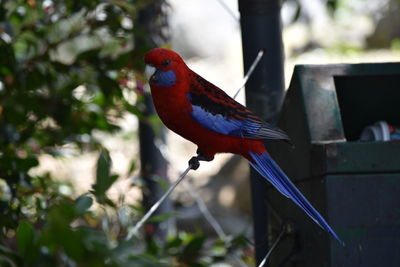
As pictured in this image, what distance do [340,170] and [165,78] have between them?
517 millimetres

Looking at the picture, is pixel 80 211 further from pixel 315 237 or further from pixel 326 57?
pixel 326 57

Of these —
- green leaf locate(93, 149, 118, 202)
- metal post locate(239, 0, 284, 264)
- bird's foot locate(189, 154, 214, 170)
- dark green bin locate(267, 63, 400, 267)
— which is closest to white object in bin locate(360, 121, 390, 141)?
dark green bin locate(267, 63, 400, 267)

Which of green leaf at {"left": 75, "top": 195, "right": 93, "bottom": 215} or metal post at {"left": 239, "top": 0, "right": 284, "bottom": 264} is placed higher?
metal post at {"left": 239, "top": 0, "right": 284, "bottom": 264}

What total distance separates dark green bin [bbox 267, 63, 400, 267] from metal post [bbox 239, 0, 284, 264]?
101 mm

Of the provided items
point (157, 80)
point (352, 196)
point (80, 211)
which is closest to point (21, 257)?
point (80, 211)

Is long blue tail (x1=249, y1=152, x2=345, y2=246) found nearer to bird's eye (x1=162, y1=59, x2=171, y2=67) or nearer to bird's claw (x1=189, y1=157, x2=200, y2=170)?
bird's claw (x1=189, y1=157, x2=200, y2=170)

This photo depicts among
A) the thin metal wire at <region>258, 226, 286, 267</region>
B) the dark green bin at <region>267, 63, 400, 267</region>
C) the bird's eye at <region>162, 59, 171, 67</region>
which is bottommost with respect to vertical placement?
the thin metal wire at <region>258, 226, 286, 267</region>

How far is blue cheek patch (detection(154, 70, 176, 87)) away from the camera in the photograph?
1451mm

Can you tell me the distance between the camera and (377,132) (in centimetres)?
193

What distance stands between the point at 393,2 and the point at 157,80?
41.3 feet

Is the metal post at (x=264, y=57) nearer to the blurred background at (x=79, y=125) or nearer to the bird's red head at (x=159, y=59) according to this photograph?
the blurred background at (x=79, y=125)

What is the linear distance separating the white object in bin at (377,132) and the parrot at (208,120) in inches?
17.6

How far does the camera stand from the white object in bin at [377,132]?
188 cm

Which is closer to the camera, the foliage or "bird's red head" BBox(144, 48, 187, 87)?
"bird's red head" BBox(144, 48, 187, 87)
